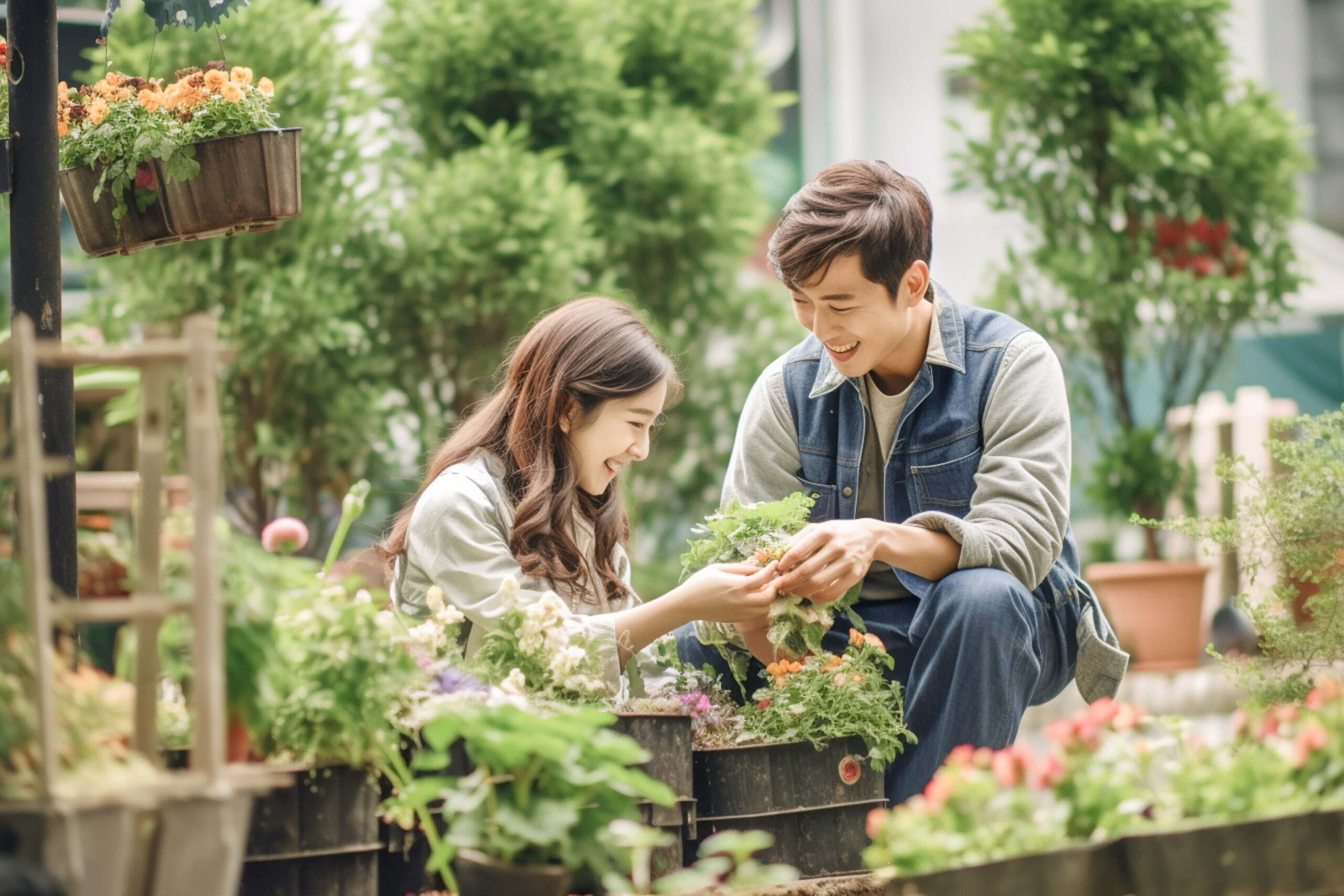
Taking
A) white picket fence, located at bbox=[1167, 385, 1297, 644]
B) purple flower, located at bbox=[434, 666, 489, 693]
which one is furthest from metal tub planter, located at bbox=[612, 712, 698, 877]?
white picket fence, located at bbox=[1167, 385, 1297, 644]

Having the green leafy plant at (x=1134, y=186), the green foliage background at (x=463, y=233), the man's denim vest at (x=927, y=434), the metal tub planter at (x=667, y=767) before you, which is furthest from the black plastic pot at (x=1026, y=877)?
the green leafy plant at (x=1134, y=186)

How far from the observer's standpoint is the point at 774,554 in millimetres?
2166

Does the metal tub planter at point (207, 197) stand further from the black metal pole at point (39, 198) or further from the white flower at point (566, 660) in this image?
the white flower at point (566, 660)

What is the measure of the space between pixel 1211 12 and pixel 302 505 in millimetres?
3897

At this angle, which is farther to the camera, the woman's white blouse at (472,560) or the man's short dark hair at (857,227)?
the man's short dark hair at (857,227)

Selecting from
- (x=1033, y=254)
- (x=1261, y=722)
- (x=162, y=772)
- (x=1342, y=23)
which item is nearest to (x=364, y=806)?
(x=162, y=772)

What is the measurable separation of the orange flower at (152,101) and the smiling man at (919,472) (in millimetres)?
1071

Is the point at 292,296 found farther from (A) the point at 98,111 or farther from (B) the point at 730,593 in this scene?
(B) the point at 730,593

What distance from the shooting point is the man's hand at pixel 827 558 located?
2.08m

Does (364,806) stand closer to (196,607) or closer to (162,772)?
(162,772)

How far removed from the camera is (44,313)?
6.63 ft

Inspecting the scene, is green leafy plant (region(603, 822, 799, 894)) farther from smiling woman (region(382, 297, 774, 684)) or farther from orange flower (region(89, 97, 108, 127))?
orange flower (region(89, 97, 108, 127))

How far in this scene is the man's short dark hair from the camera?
7.43ft

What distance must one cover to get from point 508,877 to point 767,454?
1.34 m
